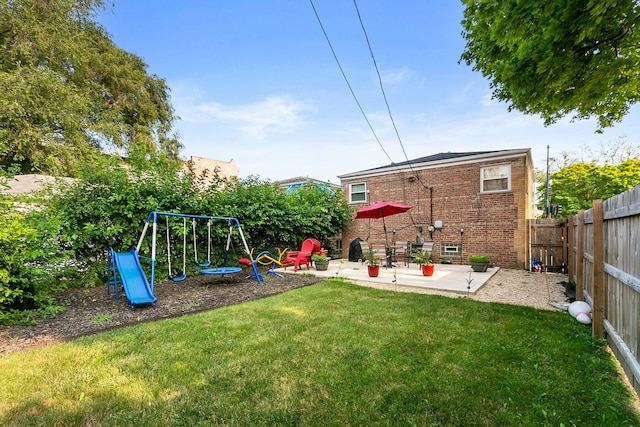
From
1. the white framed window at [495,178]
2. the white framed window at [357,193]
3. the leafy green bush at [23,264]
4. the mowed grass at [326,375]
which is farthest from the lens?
the white framed window at [357,193]

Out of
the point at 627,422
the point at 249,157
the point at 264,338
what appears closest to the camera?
the point at 627,422

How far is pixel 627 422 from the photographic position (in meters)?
1.98

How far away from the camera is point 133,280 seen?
5305 millimetres

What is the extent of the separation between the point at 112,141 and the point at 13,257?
50.4ft

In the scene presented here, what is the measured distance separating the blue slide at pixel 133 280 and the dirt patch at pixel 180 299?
192 millimetres

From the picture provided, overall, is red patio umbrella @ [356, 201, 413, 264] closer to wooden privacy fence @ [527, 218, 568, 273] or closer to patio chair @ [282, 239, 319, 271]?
patio chair @ [282, 239, 319, 271]

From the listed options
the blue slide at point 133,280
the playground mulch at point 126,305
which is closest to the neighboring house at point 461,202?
the playground mulch at point 126,305

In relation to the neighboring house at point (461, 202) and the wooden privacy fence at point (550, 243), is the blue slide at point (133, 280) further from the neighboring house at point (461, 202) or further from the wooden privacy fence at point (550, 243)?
the wooden privacy fence at point (550, 243)

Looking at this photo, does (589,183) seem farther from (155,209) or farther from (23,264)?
(23,264)

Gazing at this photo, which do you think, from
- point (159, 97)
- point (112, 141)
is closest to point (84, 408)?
point (112, 141)

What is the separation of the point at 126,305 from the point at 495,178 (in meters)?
11.6

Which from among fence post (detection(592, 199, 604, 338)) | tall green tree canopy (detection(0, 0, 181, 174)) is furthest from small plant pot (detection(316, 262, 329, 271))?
fence post (detection(592, 199, 604, 338))

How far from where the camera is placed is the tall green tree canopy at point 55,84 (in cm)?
1125

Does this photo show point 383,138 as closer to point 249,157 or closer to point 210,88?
point 210,88
